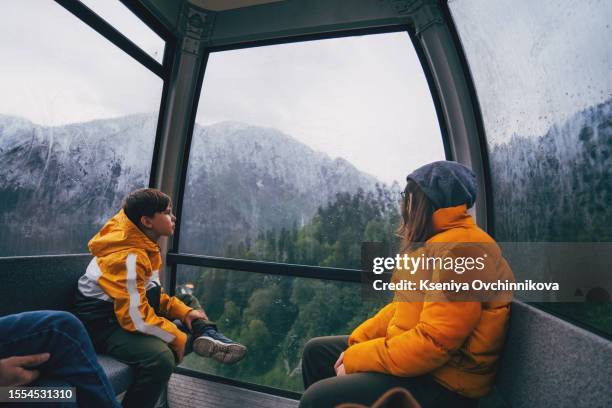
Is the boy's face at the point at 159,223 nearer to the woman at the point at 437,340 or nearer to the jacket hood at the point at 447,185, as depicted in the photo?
the woman at the point at 437,340

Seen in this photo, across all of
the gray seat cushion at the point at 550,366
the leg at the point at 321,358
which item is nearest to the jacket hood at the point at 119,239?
the leg at the point at 321,358

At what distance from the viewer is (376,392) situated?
3.28 feet

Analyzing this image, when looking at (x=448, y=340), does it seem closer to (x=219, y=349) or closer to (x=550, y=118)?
(x=550, y=118)

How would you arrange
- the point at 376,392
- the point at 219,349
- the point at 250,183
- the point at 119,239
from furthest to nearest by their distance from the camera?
1. the point at 250,183
2. the point at 219,349
3. the point at 119,239
4. the point at 376,392

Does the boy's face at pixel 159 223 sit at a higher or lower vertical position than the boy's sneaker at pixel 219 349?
higher

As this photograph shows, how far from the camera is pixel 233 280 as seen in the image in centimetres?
248

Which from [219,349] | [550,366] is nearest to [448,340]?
[550,366]

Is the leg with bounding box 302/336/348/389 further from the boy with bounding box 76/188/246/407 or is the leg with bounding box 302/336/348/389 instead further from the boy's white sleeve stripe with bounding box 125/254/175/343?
the boy's white sleeve stripe with bounding box 125/254/175/343

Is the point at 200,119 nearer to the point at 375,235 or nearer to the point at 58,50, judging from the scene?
the point at 58,50

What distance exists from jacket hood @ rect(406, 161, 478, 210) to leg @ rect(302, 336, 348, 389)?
0.81 m

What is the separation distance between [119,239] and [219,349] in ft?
2.59

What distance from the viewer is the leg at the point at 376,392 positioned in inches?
39.2

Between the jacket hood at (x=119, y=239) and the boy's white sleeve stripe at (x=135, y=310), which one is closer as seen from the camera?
the boy's white sleeve stripe at (x=135, y=310)

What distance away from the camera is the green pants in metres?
1.43
